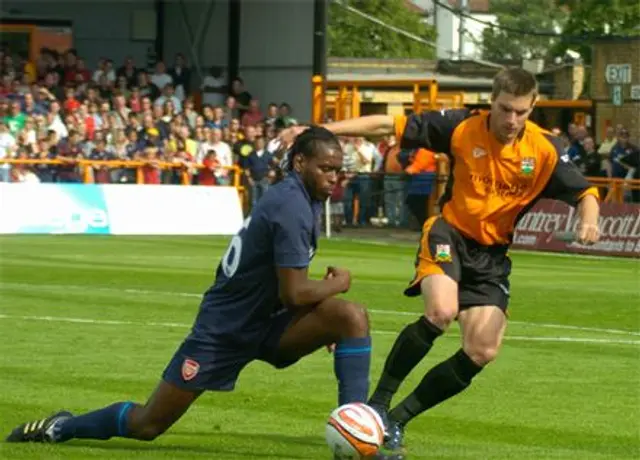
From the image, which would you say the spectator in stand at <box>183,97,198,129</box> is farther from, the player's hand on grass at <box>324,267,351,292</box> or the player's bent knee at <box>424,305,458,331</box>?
the player's hand on grass at <box>324,267,351,292</box>

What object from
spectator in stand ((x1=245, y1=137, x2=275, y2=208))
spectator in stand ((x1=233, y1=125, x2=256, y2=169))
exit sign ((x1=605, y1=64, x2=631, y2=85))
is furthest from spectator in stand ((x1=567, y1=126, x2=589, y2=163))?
exit sign ((x1=605, y1=64, x2=631, y2=85))

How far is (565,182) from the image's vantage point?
10.7m

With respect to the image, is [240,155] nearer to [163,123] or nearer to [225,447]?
Result: [163,123]

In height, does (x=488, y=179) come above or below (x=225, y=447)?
above

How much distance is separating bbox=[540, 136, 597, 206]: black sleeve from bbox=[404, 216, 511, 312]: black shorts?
0.48m

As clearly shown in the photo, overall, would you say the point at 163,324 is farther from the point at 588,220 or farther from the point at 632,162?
the point at 632,162

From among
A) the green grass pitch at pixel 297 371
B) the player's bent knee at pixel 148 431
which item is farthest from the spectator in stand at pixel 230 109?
the player's bent knee at pixel 148 431

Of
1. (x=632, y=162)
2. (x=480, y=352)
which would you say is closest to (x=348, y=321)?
(x=480, y=352)

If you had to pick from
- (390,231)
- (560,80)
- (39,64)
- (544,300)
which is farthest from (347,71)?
(544,300)

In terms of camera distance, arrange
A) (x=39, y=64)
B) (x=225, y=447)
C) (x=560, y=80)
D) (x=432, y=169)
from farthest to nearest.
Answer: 1. (x=560, y=80)
2. (x=39, y=64)
3. (x=432, y=169)
4. (x=225, y=447)

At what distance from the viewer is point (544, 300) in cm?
2120

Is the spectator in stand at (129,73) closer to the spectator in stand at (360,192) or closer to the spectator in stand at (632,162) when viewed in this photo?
the spectator in stand at (360,192)

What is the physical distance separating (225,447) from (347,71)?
6458 centimetres

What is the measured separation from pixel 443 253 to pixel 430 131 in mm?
751
